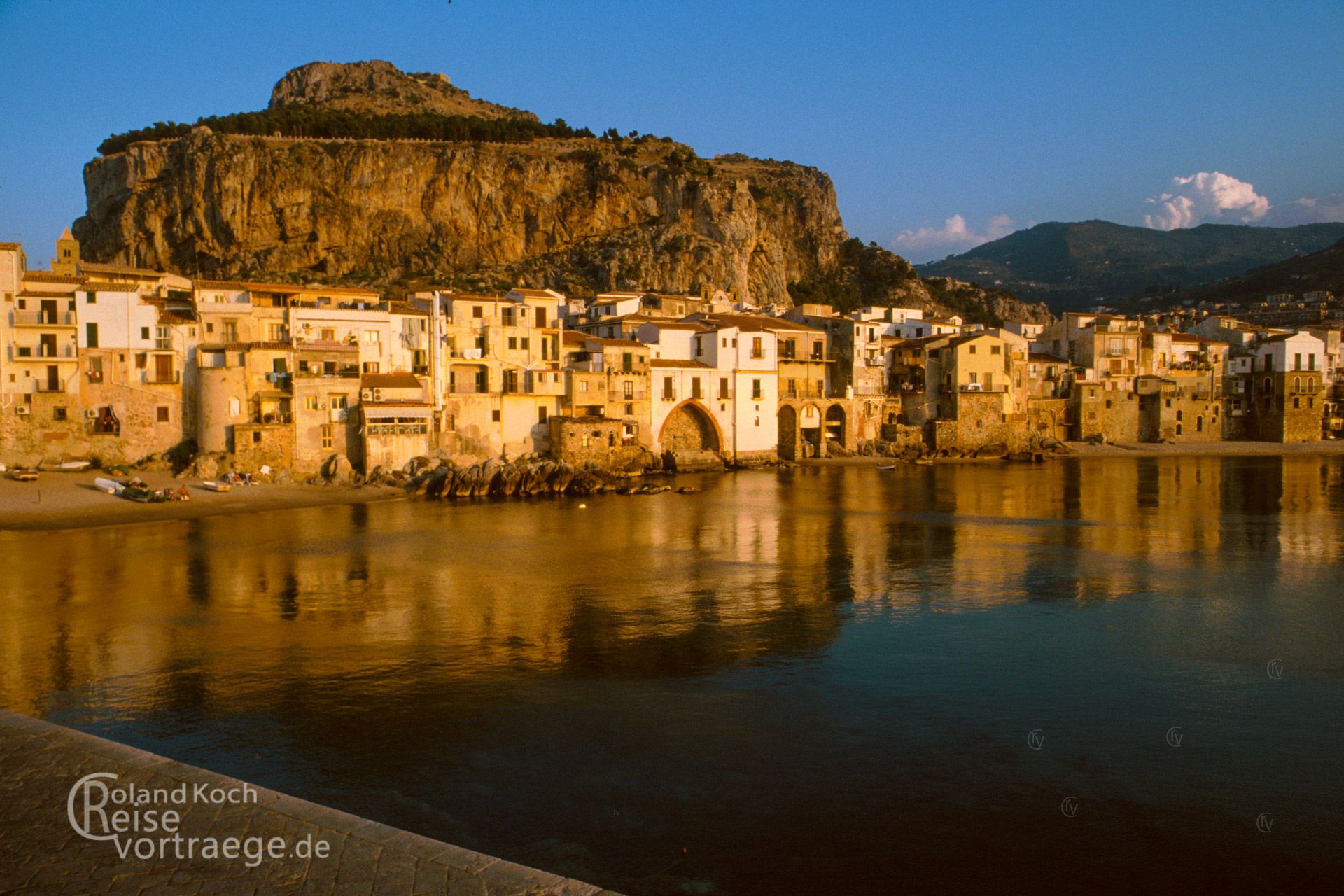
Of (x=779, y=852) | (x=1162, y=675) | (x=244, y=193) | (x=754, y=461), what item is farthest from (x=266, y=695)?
(x=244, y=193)

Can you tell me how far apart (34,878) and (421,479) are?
38.9 metres

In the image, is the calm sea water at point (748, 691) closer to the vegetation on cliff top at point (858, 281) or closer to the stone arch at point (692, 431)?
the stone arch at point (692, 431)

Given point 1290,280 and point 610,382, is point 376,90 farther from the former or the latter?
point 1290,280

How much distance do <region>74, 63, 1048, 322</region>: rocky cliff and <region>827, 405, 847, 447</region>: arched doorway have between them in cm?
3368

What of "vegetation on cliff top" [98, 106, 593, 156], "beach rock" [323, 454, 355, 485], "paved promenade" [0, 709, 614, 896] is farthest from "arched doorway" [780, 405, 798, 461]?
"vegetation on cliff top" [98, 106, 593, 156]

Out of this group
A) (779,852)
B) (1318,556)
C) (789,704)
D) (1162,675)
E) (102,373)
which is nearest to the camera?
(779,852)

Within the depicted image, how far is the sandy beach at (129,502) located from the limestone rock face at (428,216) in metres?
50.3

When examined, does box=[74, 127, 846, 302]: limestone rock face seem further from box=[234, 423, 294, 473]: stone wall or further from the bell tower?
box=[234, 423, 294, 473]: stone wall

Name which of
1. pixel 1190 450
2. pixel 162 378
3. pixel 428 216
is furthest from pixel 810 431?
pixel 428 216

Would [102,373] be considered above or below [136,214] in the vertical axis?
below

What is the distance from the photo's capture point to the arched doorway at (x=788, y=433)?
61469 mm

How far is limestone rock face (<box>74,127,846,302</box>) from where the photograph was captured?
96.6 m

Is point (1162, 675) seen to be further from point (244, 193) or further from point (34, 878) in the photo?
point (244, 193)

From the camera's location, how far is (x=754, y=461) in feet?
191
